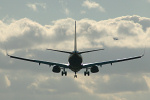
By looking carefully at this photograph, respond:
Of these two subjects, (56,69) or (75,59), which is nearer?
(75,59)

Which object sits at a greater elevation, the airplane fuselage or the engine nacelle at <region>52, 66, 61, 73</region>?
the airplane fuselage

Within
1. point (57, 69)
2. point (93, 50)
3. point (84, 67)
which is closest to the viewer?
point (93, 50)

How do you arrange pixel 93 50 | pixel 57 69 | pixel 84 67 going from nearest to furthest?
1. pixel 93 50
2. pixel 57 69
3. pixel 84 67

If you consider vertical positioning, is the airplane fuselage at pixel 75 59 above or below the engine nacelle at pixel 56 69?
above

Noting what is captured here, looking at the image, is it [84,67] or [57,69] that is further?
[84,67]

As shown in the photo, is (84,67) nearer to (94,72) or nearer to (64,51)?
(94,72)

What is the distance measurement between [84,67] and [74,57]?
10.1 metres

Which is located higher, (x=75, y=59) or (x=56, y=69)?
(x=75, y=59)

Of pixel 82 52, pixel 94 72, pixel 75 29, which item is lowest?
pixel 94 72

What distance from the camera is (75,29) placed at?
239 feet

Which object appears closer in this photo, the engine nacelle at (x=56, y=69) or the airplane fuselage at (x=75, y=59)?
the airplane fuselage at (x=75, y=59)

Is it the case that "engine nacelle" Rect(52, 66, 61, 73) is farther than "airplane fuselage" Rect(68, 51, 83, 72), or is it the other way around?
"engine nacelle" Rect(52, 66, 61, 73)

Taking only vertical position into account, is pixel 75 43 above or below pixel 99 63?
Result: above

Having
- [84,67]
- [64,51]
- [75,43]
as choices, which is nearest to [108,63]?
[84,67]
